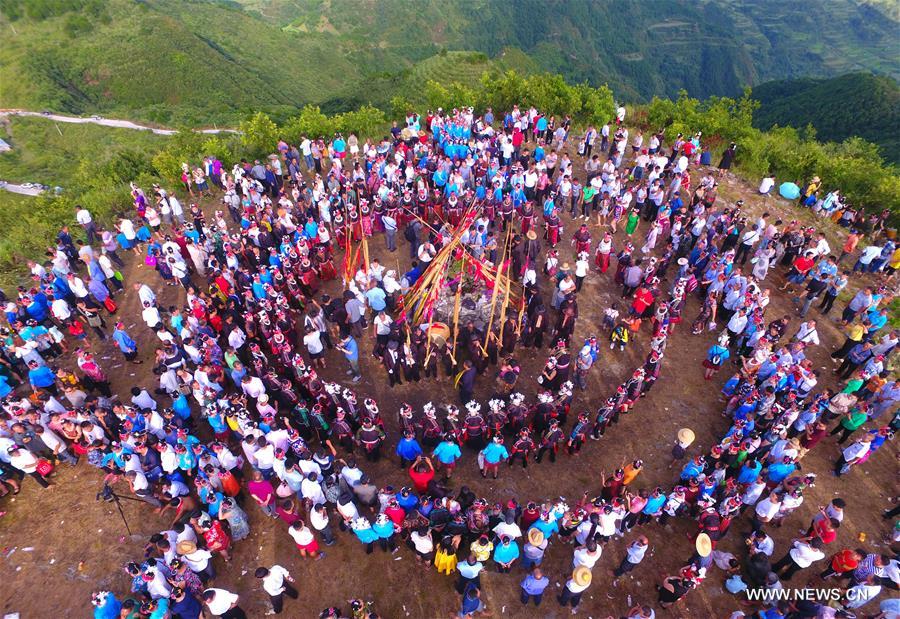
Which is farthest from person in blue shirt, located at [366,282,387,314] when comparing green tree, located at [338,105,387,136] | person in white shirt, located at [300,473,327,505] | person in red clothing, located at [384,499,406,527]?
green tree, located at [338,105,387,136]

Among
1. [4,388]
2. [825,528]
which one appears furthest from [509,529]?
[4,388]

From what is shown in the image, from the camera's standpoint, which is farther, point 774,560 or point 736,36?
point 736,36

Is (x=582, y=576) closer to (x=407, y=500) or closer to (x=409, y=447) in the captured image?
(x=407, y=500)

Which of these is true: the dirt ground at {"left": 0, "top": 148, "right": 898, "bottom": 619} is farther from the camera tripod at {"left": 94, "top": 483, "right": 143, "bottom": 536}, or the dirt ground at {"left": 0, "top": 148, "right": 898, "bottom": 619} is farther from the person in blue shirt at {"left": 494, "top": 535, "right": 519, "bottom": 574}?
the person in blue shirt at {"left": 494, "top": 535, "right": 519, "bottom": 574}

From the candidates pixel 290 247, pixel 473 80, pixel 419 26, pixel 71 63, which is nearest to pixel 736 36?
pixel 419 26

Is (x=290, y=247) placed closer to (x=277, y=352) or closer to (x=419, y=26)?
(x=277, y=352)

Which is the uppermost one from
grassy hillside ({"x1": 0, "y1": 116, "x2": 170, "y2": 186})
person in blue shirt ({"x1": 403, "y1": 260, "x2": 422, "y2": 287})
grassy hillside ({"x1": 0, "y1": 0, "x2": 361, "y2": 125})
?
person in blue shirt ({"x1": 403, "y1": 260, "x2": 422, "y2": 287})
